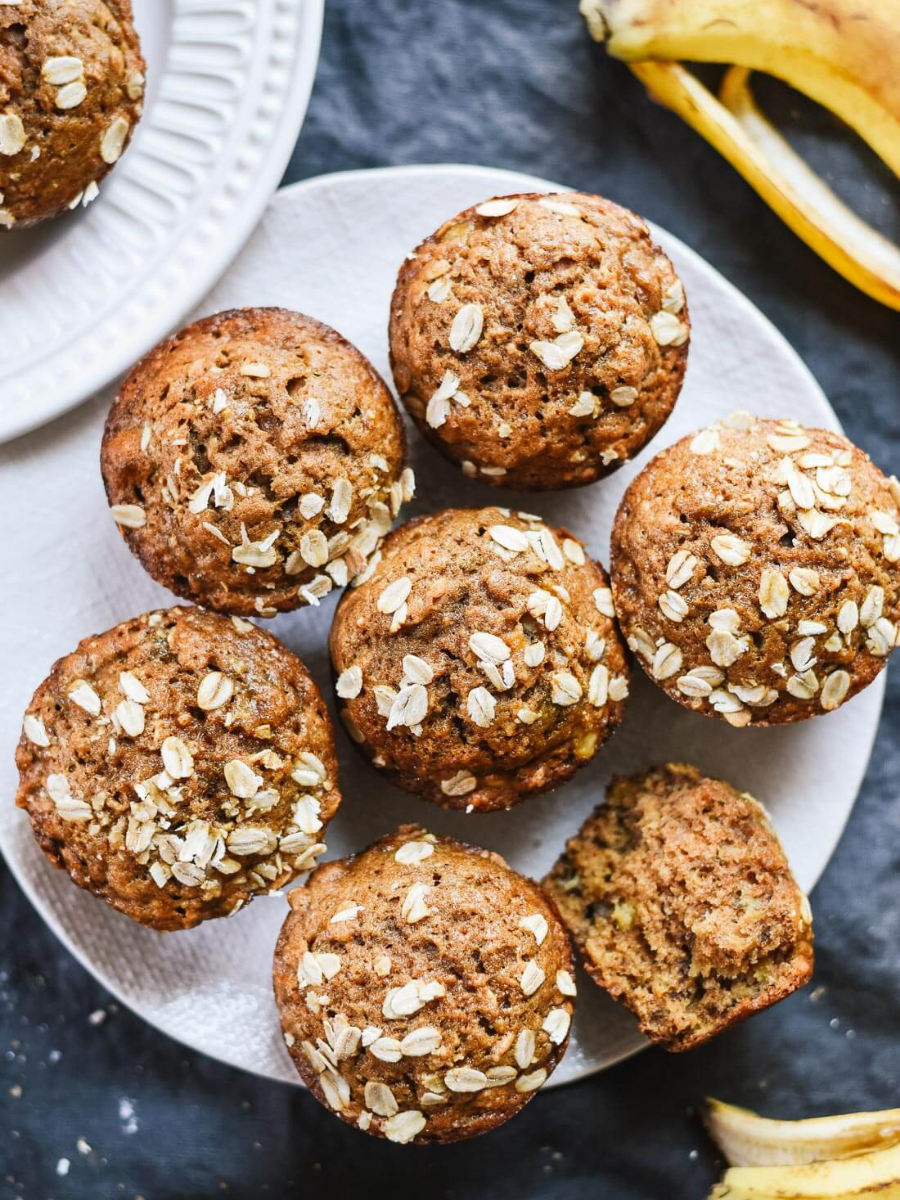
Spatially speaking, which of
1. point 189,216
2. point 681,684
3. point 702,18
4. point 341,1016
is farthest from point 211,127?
point 341,1016

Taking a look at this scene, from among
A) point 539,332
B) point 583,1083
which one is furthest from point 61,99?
point 583,1083

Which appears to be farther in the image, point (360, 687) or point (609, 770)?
point (609, 770)

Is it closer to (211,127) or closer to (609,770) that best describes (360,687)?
(609,770)

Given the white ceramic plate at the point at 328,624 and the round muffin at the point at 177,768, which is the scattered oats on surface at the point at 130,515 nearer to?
the round muffin at the point at 177,768

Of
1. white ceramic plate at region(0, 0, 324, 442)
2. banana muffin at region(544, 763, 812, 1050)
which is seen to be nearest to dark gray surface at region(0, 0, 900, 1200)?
white ceramic plate at region(0, 0, 324, 442)

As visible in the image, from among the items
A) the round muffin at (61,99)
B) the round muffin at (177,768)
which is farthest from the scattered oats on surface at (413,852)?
the round muffin at (61,99)

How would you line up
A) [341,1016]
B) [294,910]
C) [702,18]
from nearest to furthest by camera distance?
[341,1016] → [294,910] → [702,18]

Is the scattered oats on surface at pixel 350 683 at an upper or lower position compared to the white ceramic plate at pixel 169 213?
lower
